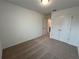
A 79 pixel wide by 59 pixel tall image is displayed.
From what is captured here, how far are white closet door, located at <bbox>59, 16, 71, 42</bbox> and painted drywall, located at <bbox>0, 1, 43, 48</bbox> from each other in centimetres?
258

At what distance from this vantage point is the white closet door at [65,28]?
3.81 metres

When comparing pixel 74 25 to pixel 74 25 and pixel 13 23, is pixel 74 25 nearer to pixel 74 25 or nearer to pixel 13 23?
pixel 74 25

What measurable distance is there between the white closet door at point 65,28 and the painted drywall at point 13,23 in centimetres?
258

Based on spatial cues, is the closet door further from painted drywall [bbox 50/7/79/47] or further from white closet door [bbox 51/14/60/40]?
white closet door [bbox 51/14/60/40]

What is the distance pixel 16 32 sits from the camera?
11.1 ft

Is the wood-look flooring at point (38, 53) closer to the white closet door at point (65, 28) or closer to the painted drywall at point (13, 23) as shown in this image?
the painted drywall at point (13, 23)

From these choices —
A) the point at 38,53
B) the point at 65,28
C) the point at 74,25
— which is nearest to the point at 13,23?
the point at 38,53

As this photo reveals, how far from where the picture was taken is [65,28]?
397 centimetres

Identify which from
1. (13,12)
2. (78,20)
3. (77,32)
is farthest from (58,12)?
(13,12)

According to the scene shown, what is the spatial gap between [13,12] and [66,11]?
3.52 m

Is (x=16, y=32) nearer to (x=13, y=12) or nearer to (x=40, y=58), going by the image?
(x=13, y=12)

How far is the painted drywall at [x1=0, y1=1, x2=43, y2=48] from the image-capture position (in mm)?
2753

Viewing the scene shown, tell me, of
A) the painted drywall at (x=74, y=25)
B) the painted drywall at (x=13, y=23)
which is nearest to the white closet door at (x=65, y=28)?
the painted drywall at (x=74, y=25)

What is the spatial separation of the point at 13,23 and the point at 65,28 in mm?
3532
